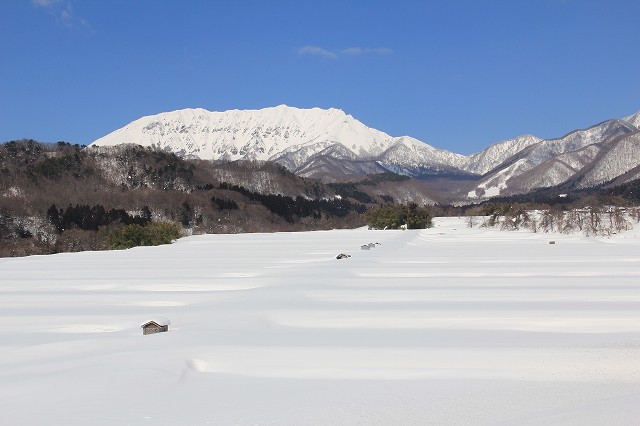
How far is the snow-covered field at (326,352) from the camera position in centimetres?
322

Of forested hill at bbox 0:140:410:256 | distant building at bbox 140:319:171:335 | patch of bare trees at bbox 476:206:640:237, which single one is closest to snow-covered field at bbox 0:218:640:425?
distant building at bbox 140:319:171:335

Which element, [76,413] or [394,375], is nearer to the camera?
[76,413]

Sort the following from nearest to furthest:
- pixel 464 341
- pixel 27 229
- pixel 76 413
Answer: pixel 76 413 < pixel 464 341 < pixel 27 229

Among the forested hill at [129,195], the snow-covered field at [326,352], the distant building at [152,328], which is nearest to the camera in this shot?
the snow-covered field at [326,352]

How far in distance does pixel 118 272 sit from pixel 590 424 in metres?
9.47

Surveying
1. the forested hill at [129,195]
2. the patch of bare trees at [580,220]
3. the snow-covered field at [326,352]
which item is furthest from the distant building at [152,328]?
the forested hill at [129,195]

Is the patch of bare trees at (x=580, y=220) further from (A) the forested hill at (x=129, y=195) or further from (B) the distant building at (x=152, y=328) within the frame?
(A) the forested hill at (x=129, y=195)

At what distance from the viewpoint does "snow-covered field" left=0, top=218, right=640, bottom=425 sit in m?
3.22

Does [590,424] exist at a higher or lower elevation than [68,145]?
lower

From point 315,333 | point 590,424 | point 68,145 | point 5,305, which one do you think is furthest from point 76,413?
point 68,145

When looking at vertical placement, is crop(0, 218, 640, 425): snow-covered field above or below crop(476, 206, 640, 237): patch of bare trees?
below

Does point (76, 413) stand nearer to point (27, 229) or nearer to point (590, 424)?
point (590, 424)

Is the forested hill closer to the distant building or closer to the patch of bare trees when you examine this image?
the patch of bare trees

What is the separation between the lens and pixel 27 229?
67375 mm
